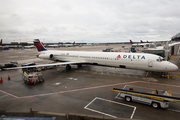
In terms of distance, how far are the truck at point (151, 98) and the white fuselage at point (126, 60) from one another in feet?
25.8

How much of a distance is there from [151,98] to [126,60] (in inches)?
392

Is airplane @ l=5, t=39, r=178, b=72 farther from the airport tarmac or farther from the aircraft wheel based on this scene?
the aircraft wheel

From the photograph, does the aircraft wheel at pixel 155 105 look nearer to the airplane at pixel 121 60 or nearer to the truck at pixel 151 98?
the truck at pixel 151 98

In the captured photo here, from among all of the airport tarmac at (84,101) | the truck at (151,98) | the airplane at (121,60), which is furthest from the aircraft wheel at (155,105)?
the airplane at (121,60)

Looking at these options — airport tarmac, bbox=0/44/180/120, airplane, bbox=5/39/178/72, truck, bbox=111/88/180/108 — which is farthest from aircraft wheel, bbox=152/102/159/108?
airplane, bbox=5/39/178/72

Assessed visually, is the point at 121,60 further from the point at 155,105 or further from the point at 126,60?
the point at 155,105

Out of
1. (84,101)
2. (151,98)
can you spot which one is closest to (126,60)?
(151,98)

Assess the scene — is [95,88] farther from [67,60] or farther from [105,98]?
[67,60]

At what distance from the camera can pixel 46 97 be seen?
1284 cm

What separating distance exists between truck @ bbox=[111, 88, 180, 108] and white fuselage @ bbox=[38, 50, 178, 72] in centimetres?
787

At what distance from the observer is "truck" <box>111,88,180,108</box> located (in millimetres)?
9672

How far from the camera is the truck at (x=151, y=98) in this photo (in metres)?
9.67

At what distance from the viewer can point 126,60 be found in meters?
19.6

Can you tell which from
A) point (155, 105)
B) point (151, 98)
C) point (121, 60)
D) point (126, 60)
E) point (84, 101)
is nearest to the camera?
point (155, 105)
